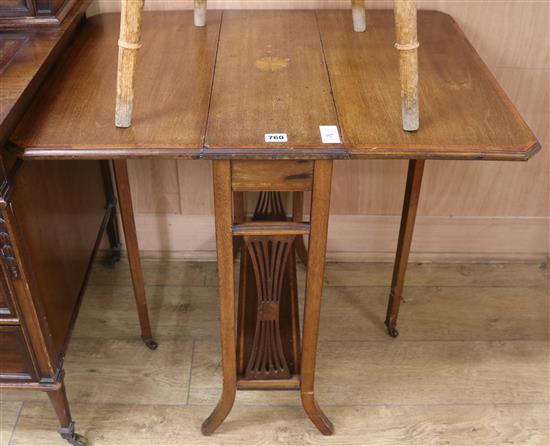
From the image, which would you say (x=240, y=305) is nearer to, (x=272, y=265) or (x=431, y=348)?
(x=272, y=265)

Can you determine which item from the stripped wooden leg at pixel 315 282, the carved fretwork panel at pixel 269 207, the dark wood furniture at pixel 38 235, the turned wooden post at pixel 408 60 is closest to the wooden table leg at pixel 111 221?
the dark wood furniture at pixel 38 235

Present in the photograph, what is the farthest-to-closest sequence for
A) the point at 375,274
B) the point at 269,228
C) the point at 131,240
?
the point at 375,274, the point at 131,240, the point at 269,228

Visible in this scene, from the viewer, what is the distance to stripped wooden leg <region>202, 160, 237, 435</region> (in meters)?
1.12

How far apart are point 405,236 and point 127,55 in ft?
2.85

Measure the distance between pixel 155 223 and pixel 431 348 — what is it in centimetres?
93

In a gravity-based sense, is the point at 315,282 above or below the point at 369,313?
above

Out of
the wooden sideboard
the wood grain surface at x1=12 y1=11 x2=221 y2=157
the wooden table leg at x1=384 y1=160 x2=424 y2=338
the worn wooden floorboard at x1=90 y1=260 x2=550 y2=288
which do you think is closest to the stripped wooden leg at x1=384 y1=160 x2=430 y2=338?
the wooden table leg at x1=384 y1=160 x2=424 y2=338

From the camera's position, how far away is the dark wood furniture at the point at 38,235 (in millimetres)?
1148

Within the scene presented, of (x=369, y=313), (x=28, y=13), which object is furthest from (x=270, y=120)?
(x=369, y=313)

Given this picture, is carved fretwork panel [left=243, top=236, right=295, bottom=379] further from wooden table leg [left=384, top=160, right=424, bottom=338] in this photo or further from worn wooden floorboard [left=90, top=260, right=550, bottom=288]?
worn wooden floorboard [left=90, top=260, right=550, bottom=288]

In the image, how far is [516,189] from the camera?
1.96 m

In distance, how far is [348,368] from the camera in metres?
1.74

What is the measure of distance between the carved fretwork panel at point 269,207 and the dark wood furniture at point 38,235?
40 centimetres

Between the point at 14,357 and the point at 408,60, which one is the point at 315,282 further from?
the point at 14,357
